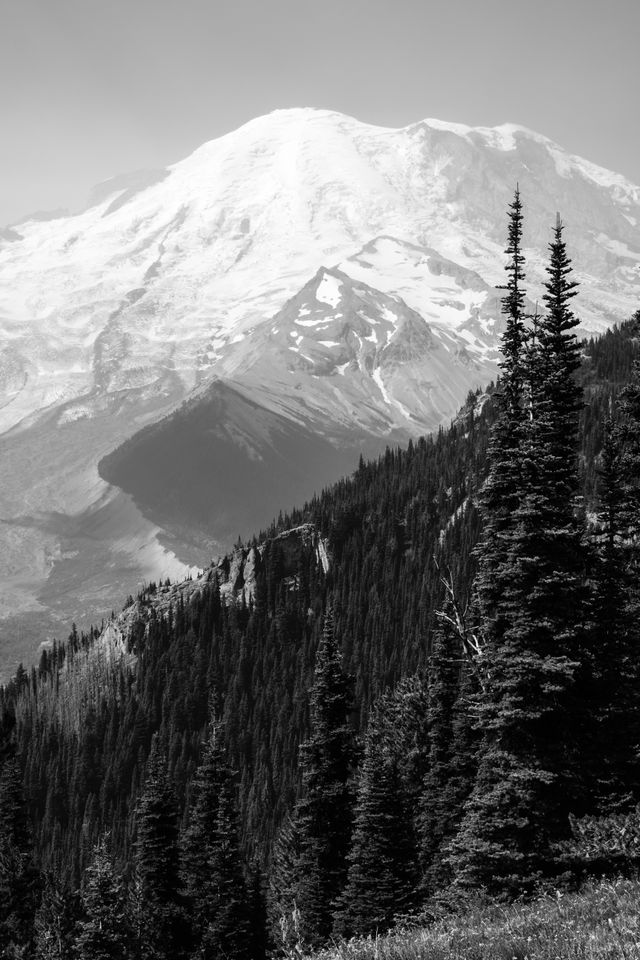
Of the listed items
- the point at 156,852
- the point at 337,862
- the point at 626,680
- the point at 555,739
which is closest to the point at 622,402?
the point at 626,680

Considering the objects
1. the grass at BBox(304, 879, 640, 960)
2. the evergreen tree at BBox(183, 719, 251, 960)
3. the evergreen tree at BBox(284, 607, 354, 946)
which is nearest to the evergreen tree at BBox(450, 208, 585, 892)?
the grass at BBox(304, 879, 640, 960)

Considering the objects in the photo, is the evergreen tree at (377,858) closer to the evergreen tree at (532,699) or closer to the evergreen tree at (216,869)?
→ the evergreen tree at (216,869)

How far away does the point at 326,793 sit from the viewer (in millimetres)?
53031

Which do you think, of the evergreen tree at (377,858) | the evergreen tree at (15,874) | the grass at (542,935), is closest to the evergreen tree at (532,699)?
the grass at (542,935)

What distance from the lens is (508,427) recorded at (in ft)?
133

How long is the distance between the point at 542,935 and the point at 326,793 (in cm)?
3827

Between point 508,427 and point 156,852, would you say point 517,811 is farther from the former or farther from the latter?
point 156,852

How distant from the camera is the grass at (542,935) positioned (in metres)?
14.9

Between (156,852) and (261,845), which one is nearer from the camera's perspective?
(156,852)

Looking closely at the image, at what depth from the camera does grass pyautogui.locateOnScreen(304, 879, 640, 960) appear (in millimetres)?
14875

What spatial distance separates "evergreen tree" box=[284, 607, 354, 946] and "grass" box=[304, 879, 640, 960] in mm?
32323

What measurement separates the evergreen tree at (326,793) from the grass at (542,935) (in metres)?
32.3

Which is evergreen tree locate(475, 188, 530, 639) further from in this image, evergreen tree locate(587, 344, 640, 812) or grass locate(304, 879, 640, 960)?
grass locate(304, 879, 640, 960)

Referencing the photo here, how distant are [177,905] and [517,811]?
35649 millimetres
